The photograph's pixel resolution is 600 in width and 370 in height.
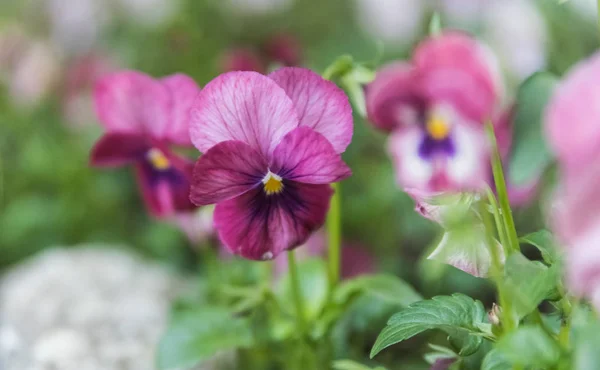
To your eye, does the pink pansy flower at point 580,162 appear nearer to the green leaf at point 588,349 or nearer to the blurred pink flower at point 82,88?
the green leaf at point 588,349

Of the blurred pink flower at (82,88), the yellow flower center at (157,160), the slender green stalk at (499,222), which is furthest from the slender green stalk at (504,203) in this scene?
the blurred pink flower at (82,88)

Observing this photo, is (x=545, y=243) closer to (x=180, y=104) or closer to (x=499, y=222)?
(x=499, y=222)

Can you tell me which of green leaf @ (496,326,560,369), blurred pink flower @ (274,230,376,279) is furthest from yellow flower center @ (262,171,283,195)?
blurred pink flower @ (274,230,376,279)

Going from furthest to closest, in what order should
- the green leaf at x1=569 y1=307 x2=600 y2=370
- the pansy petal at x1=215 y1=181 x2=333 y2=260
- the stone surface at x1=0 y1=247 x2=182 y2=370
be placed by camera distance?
the stone surface at x1=0 y1=247 x2=182 y2=370 < the pansy petal at x1=215 y1=181 x2=333 y2=260 < the green leaf at x1=569 y1=307 x2=600 y2=370

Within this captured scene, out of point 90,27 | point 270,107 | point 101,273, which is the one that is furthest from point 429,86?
point 90,27

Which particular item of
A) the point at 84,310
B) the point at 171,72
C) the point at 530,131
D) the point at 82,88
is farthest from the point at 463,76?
the point at 82,88

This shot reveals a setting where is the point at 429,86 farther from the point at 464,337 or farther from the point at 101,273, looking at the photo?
the point at 101,273

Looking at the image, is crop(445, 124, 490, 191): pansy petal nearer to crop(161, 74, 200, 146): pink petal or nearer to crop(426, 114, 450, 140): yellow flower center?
crop(426, 114, 450, 140): yellow flower center
